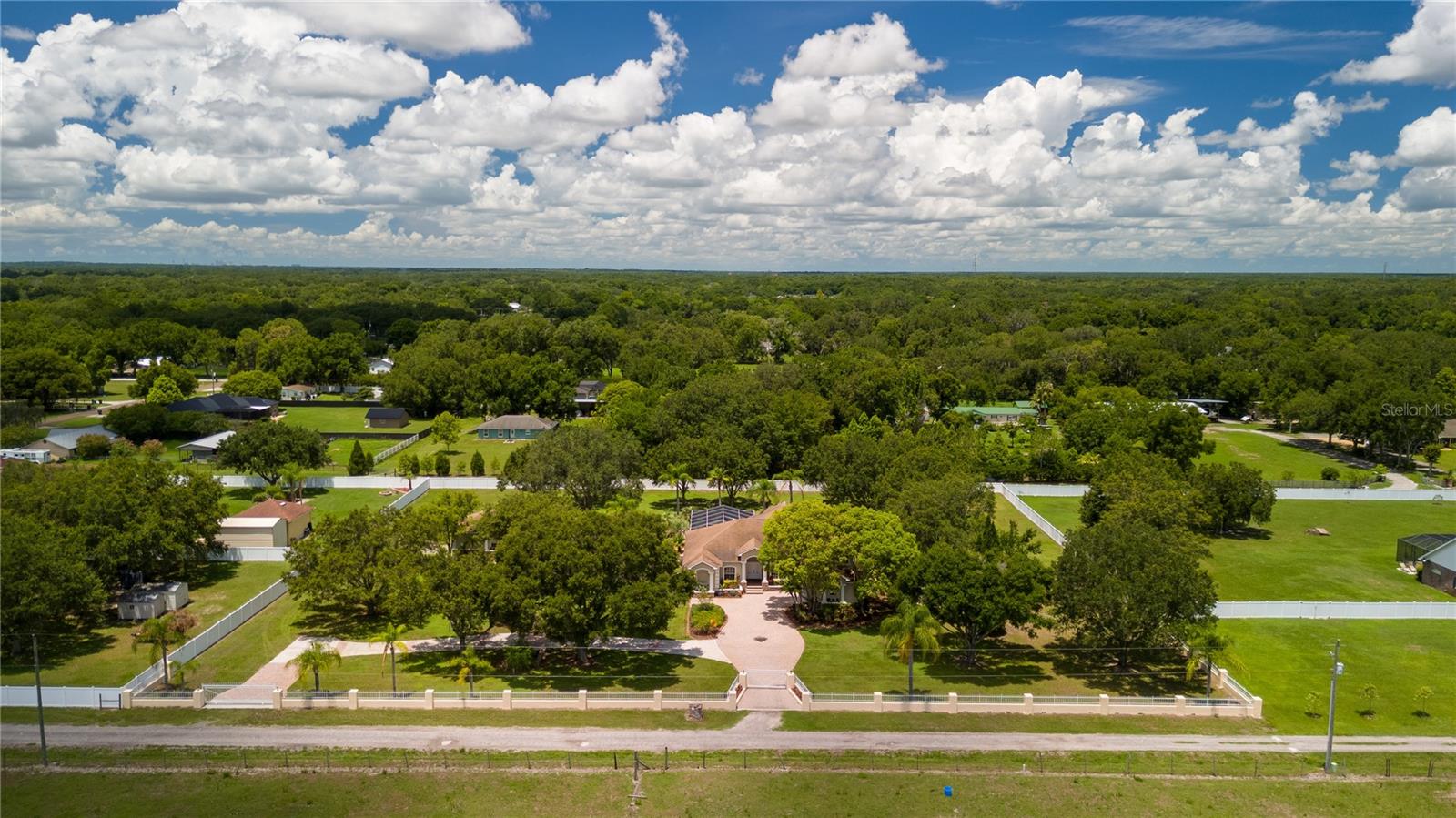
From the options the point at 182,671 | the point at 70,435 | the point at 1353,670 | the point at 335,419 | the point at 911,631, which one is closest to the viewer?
the point at 911,631

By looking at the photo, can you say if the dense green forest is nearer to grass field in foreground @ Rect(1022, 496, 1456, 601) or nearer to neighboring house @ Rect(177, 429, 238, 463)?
grass field in foreground @ Rect(1022, 496, 1456, 601)

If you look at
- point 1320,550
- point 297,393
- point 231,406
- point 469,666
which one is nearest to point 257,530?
point 469,666

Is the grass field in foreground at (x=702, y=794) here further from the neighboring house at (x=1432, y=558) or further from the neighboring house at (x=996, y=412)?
the neighboring house at (x=996, y=412)

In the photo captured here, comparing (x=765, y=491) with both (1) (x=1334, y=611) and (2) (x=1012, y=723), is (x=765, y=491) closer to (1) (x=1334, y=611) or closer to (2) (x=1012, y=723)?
(2) (x=1012, y=723)

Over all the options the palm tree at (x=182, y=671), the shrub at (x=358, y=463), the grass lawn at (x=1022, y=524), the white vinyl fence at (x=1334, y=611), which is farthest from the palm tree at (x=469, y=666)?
the shrub at (x=358, y=463)

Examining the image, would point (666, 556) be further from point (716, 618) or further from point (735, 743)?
point (735, 743)
